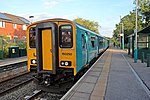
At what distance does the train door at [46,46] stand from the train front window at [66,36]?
35 centimetres

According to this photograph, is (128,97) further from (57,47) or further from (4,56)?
(4,56)

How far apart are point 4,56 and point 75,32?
53.4 ft

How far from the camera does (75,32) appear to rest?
798 centimetres

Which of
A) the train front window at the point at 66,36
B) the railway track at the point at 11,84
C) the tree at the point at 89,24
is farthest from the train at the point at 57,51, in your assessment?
the tree at the point at 89,24

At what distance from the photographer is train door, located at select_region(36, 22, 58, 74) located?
7734 millimetres

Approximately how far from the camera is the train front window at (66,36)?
805 centimetres

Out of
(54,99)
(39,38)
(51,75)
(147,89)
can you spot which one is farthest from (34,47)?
(147,89)

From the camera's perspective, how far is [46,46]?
8023mm

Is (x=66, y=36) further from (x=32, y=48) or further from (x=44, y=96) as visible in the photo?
(x=44, y=96)

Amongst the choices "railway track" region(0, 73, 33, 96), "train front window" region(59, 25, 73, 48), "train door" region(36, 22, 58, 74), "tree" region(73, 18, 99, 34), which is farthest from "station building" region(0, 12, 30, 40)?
"tree" region(73, 18, 99, 34)

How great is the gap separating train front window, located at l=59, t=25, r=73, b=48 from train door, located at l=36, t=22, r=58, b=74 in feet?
1.15

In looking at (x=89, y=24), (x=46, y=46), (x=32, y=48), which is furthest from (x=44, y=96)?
(x=89, y=24)

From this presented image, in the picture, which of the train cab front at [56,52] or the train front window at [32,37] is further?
the train front window at [32,37]

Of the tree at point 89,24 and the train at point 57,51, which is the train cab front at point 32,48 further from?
the tree at point 89,24
